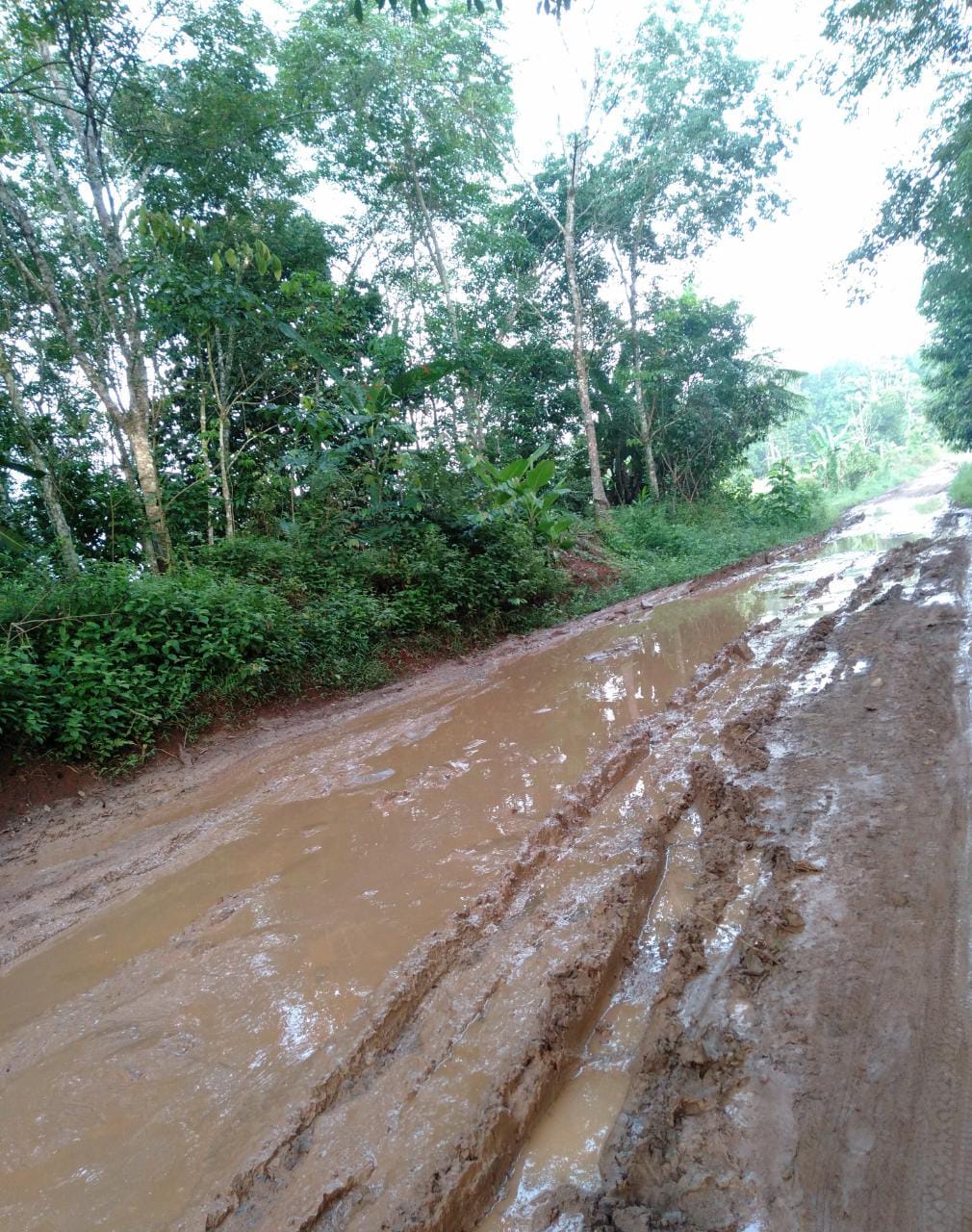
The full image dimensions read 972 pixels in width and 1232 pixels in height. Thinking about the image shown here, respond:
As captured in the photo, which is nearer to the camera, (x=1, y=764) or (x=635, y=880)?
(x=635, y=880)

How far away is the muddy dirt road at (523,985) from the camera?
1495mm

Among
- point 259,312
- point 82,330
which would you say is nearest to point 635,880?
point 259,312

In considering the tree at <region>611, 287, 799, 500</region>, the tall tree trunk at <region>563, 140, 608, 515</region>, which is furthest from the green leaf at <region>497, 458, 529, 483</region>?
the tree at <region>611, 287, 799, 500</region>

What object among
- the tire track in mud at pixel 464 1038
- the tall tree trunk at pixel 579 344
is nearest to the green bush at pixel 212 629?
the tire track in mud at pixel 464 1038

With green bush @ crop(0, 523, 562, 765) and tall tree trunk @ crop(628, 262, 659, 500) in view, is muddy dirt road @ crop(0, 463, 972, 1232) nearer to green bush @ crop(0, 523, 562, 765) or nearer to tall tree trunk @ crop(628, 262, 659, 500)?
green bush @ crop(0, 523, 562, 765)

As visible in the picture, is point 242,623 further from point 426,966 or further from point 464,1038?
point 464,1038

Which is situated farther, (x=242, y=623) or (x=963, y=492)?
(x=963, y=492)

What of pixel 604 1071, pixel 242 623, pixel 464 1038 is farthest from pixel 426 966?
pixel 242 623

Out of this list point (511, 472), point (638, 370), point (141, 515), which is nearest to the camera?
point (141, 515)

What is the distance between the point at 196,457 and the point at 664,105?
14069mm

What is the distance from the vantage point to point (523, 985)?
2100 millimetres

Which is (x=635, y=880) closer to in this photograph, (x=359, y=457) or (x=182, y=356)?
(x=359, y=457)

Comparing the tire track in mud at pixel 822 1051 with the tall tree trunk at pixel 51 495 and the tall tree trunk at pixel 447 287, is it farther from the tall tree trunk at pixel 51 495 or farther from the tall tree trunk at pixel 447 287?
the tall tree trunk at pixel 447 287

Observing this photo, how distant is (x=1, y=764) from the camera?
430cm
